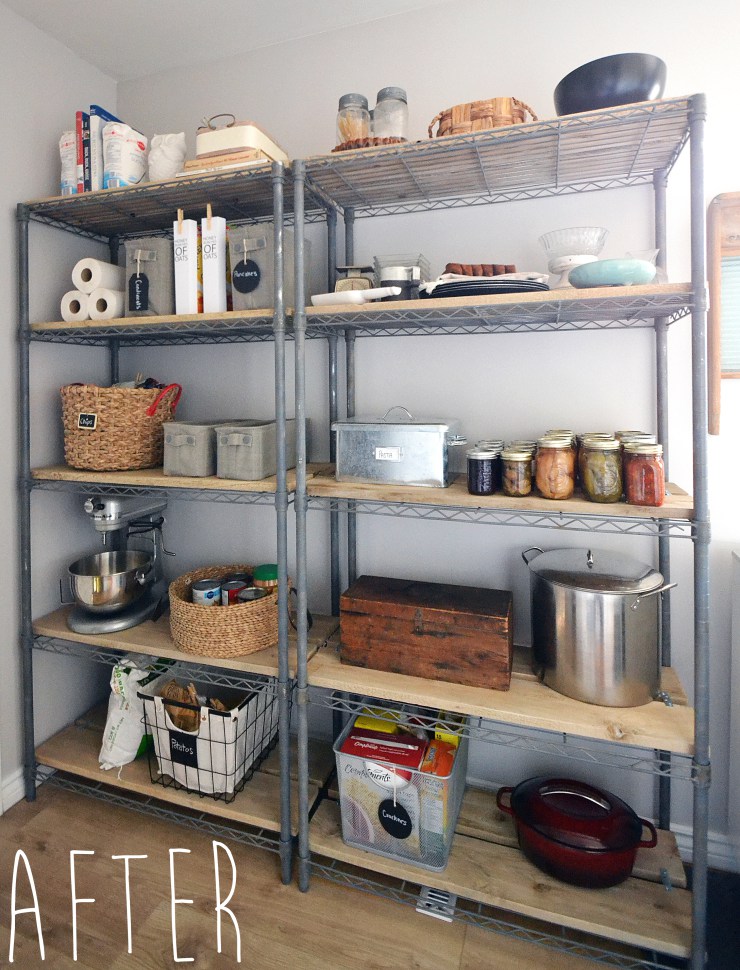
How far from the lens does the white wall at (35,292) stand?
1.88 m

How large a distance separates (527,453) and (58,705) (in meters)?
1.94

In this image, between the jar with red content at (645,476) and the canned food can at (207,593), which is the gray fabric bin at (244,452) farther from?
the jar with red content at (645,476)

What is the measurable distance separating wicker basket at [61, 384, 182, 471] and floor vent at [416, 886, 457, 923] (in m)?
1.56

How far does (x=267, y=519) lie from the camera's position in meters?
2.18

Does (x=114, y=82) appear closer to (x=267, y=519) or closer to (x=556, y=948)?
(x=267, y=519)

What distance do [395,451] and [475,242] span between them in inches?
30.6

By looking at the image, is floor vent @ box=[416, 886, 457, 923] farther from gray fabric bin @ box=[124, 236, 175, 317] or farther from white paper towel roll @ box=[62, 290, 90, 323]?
white paper towel roll @ box=[62, 290, 90, 323]

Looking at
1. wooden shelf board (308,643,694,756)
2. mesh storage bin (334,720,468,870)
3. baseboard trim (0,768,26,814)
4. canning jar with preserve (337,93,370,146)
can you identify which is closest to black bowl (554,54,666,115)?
canning jar with preserve (337,93,370,146)

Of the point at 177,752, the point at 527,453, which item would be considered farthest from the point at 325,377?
the point at 177,752

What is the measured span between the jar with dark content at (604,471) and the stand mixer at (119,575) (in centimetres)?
149

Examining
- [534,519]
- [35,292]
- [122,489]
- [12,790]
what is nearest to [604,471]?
[534,519]

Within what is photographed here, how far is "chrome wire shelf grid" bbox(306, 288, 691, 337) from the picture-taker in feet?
4.40

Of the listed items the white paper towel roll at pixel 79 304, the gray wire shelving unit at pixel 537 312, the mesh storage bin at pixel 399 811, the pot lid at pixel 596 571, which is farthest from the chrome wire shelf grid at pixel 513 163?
the mesh storage bin at pixel 399 811

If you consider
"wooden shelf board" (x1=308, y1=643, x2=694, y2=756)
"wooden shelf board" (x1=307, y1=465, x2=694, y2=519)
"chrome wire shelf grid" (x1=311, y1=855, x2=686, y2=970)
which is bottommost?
"chrome wire shelf grid" (x1=311, y1=855, x2=686, y2=970)
